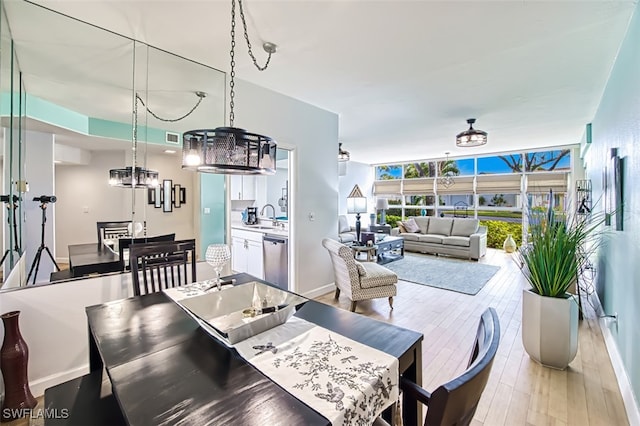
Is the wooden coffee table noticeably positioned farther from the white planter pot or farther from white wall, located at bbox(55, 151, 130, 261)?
white wall, located at bbox(55, 151, 130, 261)

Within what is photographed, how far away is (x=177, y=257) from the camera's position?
2.13 metres

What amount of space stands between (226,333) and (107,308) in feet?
2.82

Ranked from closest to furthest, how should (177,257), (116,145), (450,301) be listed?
(177,257) < (116,145) < (450,301)

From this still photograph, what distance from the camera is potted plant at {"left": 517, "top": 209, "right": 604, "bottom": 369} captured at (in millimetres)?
2221

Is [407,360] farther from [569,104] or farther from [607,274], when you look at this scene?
[569,104]

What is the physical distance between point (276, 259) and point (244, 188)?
2682 mm

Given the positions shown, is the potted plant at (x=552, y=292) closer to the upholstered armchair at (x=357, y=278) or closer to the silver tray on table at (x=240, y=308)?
the upholstered armchair at (x=357, y=278)

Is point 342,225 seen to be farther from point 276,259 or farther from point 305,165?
point 305,165

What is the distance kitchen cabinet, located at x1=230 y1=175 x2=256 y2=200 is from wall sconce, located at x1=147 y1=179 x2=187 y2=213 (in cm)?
280

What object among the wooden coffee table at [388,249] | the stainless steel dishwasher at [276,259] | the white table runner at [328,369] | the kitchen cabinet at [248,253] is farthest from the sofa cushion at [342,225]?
the white table runner at [328,369]

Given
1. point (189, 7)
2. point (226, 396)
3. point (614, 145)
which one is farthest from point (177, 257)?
point (614, 145)

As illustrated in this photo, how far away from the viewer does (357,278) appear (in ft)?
10.7

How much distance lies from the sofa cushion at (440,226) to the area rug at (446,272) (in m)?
1.06

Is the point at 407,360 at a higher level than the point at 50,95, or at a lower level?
lower
